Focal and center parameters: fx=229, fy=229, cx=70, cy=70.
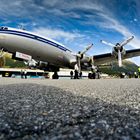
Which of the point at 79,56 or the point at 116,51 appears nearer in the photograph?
the point at 116,51

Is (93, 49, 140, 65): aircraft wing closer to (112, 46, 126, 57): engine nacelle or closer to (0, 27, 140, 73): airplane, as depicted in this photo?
(0, 27, 140, 73): airplane

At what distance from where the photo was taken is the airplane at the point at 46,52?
24.2 m

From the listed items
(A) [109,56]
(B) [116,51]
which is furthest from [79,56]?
(B) [116,51]

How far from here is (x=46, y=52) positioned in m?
26.8

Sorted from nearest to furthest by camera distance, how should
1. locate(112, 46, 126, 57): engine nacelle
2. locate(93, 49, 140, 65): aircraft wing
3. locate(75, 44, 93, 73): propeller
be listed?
1. locate(93, 49, 140, 65): aircraft wing
2. locate(75, 44, 93, 73): propeller
3. locate(112, 46, 126, 57): engine nacelle

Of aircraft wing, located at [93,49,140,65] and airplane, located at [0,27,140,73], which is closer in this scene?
airplane, located at [0,27,140,73]

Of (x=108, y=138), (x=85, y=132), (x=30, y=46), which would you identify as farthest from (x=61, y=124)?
(x=30, y=46)

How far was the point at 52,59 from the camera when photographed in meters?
28.6

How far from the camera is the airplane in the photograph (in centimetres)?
2425

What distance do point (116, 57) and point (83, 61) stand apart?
4.95 metres

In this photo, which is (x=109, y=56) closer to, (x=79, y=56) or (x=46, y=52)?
(x=79, y=56)

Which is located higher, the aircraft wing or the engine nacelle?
the engine nacelle

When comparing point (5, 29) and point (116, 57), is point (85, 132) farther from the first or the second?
point (116, 57)

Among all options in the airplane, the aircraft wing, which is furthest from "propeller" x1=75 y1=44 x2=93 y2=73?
the aircraft wing
